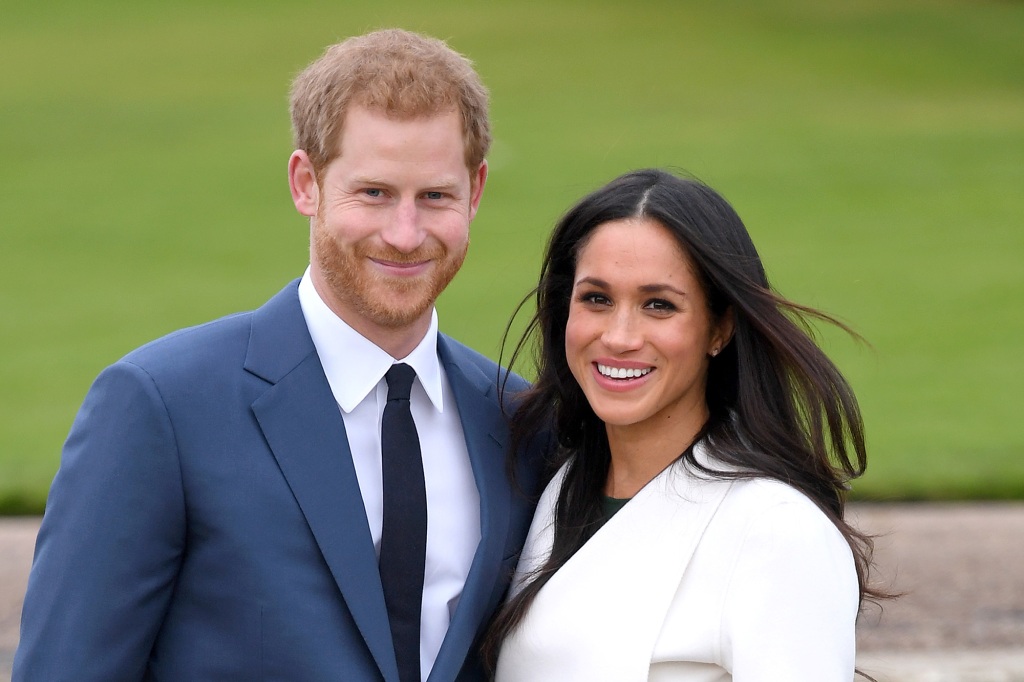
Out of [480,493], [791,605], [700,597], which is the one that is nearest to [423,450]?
[480,493]

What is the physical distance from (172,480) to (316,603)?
396mm

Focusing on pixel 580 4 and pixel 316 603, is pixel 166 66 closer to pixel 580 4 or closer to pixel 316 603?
pixel 580 4

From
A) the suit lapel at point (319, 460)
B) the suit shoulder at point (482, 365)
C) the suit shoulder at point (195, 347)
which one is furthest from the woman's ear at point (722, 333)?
the suit shoulder at point (195, 347)

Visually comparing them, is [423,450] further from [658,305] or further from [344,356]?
[658,305]

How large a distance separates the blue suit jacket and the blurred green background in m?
1.26

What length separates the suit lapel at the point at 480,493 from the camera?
3098mm

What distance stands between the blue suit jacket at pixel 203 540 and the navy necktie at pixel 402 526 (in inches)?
2.7

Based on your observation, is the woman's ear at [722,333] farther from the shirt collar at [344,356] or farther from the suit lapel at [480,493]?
the shirt collar at [344,356]

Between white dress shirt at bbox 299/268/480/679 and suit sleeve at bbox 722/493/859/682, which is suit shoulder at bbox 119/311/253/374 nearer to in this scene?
white dress shirt at bbox 299/268/480/679

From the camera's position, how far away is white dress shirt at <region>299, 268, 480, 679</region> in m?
A: 3.13

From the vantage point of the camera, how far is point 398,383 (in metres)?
3.19

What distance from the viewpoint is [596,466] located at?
3.57m

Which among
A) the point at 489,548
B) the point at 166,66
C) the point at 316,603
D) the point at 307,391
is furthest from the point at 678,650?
the point at 166,66

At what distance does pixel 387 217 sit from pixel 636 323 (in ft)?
2.10
